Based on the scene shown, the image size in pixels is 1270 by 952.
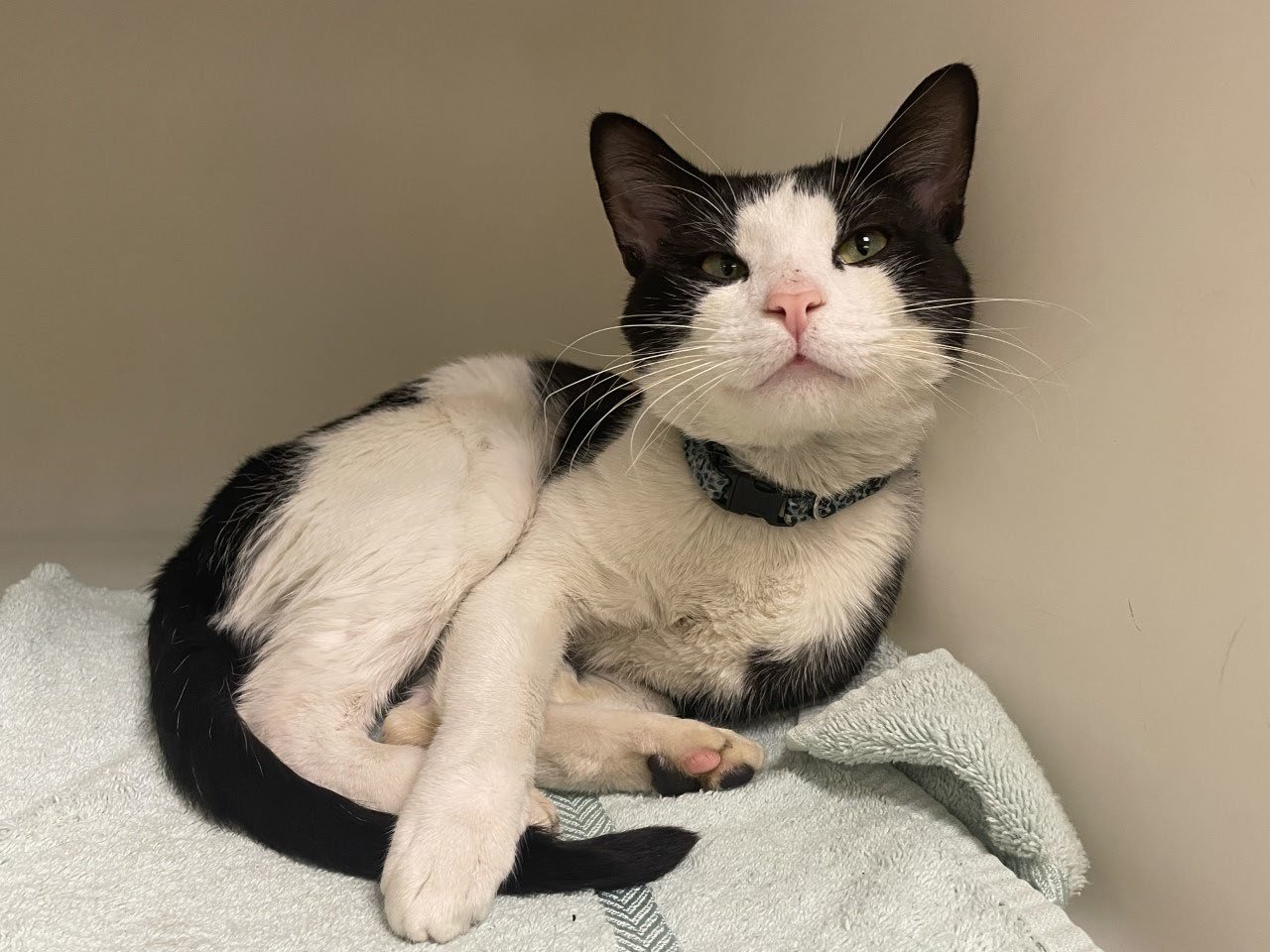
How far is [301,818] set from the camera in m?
0.83

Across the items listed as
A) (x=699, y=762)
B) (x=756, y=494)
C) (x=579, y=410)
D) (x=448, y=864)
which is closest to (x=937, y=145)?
(x=756, y=494)

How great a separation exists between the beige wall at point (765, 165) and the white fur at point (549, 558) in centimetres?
18

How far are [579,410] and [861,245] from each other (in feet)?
1.62

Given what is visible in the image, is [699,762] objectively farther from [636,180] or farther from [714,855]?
[636,180]

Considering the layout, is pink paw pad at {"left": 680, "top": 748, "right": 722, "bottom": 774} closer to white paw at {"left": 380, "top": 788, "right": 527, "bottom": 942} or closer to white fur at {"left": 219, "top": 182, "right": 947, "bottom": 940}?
white fur at {"left": 219, "top": 182, "right": 947, "bottom": 940}

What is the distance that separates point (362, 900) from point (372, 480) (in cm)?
51

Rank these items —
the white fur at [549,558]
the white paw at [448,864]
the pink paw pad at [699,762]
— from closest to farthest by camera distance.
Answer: the white paw at [448,864] → the white fur at [549,558] → the pink paw pad at [699,762]

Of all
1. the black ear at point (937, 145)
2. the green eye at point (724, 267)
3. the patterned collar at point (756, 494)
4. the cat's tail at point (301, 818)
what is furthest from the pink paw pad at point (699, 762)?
the black ear at point (937, 145)

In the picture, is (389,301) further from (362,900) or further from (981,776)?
(981,776)

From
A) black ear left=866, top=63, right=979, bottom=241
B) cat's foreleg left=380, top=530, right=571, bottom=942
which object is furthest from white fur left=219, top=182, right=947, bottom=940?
black ear left=866, top=63, right=979, bottom=241

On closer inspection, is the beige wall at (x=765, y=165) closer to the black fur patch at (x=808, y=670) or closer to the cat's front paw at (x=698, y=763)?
the black fur patch at (x=808, y=670)

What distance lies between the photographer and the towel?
2.43ft

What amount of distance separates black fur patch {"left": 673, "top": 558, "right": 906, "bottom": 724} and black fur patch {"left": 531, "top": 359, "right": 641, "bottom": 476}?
1.17ft

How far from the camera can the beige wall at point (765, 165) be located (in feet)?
2.41
